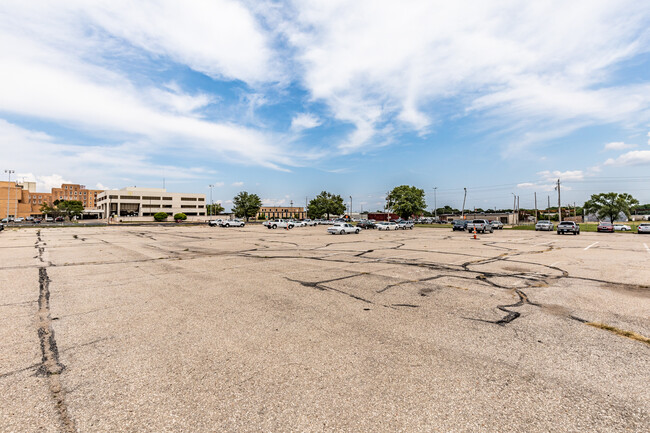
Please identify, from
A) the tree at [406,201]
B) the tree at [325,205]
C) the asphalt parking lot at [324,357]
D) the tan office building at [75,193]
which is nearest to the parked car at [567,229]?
the asphalt parking lot at [324,357]

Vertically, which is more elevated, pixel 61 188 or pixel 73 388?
pixel 61 188

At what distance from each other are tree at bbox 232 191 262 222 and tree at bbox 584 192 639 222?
10655cm

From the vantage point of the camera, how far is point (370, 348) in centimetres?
434

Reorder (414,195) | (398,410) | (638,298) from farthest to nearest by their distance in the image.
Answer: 1. (414,195)
2. (638,298)
3. (398,410)

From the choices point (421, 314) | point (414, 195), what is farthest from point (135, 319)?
point (414, 195)

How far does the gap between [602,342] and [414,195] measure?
281 ft

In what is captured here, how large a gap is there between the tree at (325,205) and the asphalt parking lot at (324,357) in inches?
3809

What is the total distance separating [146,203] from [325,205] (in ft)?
224

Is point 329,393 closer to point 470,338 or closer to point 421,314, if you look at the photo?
point 470,338

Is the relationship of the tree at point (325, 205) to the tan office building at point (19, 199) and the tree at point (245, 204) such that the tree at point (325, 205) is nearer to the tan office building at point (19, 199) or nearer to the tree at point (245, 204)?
the tree at point (245, 204)

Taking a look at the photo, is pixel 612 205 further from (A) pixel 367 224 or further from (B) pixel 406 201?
(A) pixel 367 224

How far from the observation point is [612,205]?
91.8m

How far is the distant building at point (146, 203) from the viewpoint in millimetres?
109875

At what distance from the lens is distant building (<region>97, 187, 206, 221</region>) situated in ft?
360
